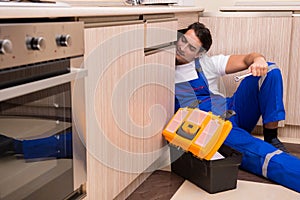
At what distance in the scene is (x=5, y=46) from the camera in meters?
1.04

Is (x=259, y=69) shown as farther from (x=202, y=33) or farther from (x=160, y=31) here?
(x=160, y=31)

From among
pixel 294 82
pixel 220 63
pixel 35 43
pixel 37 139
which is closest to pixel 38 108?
pixel 37 139

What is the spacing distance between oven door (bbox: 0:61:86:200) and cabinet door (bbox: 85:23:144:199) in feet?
0.44

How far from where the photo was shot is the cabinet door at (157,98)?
2.05 m

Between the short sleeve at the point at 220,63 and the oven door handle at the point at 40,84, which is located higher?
the oven door handle at the point at 40,84

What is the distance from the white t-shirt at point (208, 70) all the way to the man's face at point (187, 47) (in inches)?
1.4

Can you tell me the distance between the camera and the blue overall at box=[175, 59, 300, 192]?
218 centimetres

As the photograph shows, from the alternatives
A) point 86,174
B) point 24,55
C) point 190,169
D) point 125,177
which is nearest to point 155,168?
point 190,169

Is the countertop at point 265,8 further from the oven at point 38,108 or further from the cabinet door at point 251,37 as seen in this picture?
the oven at point 38,108

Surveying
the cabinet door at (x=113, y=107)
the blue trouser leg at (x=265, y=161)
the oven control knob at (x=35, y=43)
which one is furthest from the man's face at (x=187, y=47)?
the oven control knob at (x=35, y=43)

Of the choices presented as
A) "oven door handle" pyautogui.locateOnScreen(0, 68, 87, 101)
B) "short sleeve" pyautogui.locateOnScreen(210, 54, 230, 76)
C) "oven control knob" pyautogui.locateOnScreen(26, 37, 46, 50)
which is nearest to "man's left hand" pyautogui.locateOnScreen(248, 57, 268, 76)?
"short sleeve" pyautogui.locateOnScreen(210, 54, 230, 76)

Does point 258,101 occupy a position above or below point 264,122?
above

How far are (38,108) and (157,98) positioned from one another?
0.98 meters

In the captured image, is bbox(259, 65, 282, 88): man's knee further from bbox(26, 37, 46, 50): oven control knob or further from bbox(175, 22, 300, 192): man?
bbox(26, 37, 46, 50): oven control knob
